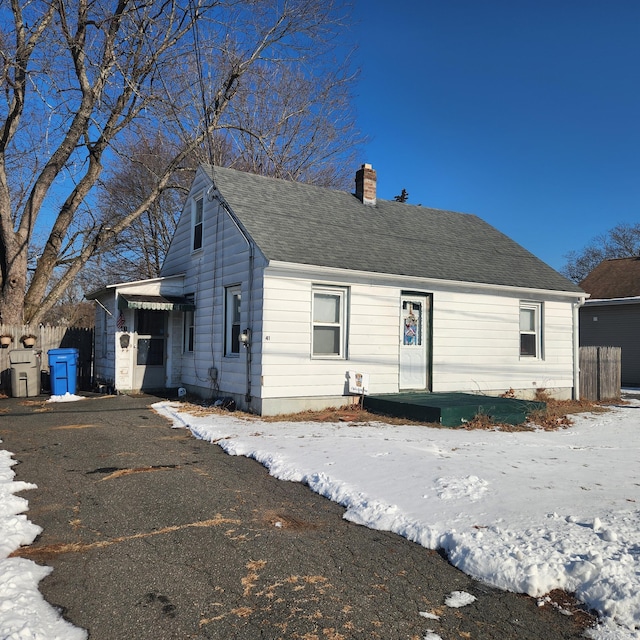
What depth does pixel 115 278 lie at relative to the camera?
1164 inches

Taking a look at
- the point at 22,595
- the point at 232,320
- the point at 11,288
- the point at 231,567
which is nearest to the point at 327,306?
the point at 232,320

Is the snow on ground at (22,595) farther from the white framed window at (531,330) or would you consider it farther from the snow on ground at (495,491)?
the white framed window at (531,330)

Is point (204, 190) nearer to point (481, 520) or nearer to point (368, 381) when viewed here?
point (368, 381)

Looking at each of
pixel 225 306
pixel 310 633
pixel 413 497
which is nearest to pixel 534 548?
pixel 413 497

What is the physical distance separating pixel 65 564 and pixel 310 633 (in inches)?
76.3

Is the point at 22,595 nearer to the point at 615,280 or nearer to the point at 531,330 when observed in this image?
the point at 531,330

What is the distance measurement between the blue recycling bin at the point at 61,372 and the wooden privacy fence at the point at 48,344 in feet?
4.22

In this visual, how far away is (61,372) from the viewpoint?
13.6 metres

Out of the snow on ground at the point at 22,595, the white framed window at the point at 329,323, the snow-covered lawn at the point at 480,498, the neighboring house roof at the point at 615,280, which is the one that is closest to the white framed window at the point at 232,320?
the white framed window at the point at 329,323

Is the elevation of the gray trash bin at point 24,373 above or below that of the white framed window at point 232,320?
below

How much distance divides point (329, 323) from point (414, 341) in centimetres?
231

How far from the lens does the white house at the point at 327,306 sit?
11.0 m

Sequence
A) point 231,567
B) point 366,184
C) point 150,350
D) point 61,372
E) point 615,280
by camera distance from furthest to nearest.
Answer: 1. point 615,280
2. point 366,184
3. point 150,350
4. point 61,372
5. point 231,567

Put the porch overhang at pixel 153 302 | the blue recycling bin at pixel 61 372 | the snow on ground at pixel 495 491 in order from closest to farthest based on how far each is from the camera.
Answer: the snow on ground at pixel 495 491 → the porch overhang at pixel 153 302 → the blue recycling bin at pixel 61 372
